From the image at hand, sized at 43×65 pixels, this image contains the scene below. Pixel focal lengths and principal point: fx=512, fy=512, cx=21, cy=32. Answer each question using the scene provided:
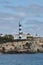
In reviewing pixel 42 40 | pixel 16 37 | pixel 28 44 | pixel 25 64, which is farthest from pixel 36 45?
pixel 25 64

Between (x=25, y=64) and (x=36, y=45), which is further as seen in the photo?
(x=36, y=45)

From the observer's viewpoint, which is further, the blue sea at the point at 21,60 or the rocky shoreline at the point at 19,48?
the rocky shoreline at the point at 19,48

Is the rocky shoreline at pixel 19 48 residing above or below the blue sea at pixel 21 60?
above

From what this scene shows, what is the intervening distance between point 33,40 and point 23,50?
52.1 feet

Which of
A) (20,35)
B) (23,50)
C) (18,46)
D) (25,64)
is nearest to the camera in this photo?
(25,64)

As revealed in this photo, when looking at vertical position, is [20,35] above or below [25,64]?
above

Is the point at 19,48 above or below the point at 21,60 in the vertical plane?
above

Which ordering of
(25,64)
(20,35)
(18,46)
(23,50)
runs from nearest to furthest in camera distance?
1. (25,64)
2. (23,50)
3. (18,46)
4. (20,35)

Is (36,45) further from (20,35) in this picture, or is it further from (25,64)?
(25,64)

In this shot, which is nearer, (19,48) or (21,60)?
(21,60)

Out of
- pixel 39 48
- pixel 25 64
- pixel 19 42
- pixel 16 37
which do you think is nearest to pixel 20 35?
pixel 16 37

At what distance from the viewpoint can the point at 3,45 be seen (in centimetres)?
12925

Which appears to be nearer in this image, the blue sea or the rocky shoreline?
the blue sea

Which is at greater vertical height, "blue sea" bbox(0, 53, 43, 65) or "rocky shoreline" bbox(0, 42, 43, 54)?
"rocky shoreline" bbox(0, 42, 43, 54)
